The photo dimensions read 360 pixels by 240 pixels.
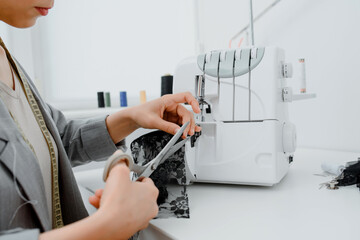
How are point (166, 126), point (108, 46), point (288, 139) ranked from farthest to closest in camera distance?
point (108, 46), point (288, 139), point (166, 126)

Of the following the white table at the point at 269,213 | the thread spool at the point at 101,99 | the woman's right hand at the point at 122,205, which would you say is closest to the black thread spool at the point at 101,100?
the thread spool at the point at 101,99

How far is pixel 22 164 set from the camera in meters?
0.52

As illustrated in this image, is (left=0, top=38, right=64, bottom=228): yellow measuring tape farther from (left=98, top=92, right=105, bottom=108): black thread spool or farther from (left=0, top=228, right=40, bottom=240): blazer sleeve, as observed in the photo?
(left=98, top=92, right=105, bottom=108): black thread spool

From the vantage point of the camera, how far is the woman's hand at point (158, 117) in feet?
2.52

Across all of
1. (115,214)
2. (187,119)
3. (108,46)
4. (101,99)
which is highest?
(108,46)

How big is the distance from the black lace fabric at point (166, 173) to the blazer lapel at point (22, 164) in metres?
0.26

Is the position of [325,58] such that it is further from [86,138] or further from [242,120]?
[86,138]

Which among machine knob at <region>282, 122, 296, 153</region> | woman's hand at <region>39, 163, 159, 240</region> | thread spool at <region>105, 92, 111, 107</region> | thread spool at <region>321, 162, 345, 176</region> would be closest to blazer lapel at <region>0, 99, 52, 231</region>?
woman's hand at <region>39, 163, 159, 240</region>

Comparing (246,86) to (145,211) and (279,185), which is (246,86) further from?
(145,211)

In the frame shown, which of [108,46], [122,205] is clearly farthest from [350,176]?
[108,46]

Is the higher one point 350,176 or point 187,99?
point 187,99

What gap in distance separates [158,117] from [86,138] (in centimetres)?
22

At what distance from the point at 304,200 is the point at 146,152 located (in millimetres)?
403

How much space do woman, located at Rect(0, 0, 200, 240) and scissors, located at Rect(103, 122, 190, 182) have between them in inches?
0.5
